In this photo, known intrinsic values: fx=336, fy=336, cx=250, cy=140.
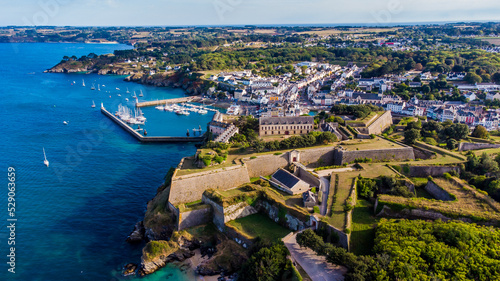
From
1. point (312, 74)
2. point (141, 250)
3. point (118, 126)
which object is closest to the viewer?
point (141, 250)

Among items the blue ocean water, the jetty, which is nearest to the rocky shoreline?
the blue ocean water

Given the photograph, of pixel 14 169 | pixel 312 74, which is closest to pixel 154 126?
pixel 14 169

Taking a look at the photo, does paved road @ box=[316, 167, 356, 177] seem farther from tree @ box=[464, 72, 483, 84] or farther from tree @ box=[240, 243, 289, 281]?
tree @ box=[464, 72, 483, 84]

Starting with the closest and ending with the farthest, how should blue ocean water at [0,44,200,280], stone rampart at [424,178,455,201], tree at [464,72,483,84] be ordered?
blue ocean water at [0,44,200,280], stone rampart at [424,178,455,201], tree at [464,72,483,84]

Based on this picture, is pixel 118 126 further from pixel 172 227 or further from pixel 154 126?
pixel 172 227

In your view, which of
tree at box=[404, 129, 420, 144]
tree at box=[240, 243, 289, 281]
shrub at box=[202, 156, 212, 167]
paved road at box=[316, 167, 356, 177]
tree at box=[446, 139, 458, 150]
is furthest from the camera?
tree at box=[404, 129, 420, 144]

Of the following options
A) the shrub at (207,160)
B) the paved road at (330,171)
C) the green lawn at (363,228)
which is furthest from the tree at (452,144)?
the shrub at (207,160)
